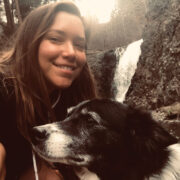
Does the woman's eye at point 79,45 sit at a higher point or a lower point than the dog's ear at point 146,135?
higher

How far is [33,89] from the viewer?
202cm

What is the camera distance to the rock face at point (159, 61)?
730cm

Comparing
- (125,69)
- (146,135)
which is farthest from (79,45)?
(125,69)

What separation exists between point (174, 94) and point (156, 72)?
1328 millimetres

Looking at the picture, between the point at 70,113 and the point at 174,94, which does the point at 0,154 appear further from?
the point at 174,94

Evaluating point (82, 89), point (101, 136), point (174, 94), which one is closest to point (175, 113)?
point (174, 94)

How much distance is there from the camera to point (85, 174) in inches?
82.5

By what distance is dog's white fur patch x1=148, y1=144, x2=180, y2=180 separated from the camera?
5.79 ft

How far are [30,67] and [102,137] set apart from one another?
77 cm

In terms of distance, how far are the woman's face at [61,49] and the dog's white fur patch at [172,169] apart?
3.15 ft

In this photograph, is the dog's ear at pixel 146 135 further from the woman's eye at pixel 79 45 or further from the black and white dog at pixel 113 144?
the woman's eye at pixel 79 45

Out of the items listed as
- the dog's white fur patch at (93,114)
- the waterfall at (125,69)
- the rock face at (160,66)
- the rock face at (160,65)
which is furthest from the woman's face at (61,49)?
the waterfall at (125,69)

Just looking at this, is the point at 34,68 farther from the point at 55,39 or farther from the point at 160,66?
the point at 160,66

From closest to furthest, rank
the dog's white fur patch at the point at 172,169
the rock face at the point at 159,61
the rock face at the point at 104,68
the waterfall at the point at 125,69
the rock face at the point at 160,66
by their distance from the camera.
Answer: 1. the dog's white fur patch at the point at 172,169
2. the rock face at the point at 160,66
3. the rock face at the point at 159,61
4. the waterfall at the point at 125,69
5. the rock face at the point at 104,68
